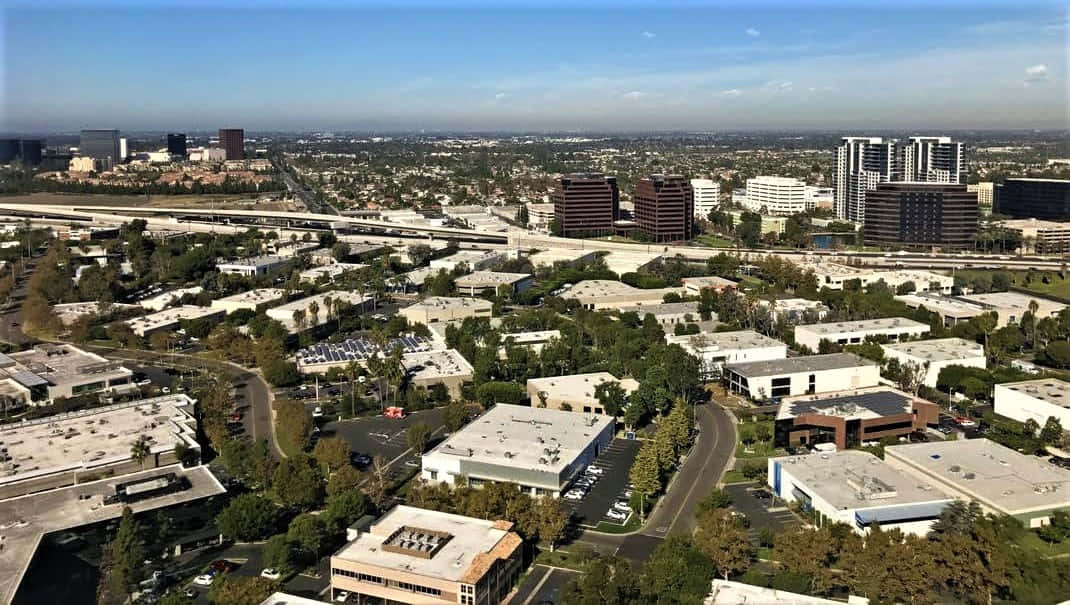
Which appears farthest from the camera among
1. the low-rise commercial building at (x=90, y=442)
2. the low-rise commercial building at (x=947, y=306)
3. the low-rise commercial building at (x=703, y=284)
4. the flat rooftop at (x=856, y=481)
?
the low-rise commercial building at (x=703, y=284)

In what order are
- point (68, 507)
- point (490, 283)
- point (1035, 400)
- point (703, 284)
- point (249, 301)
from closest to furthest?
1. point (68, 507)
2. point (1035, 400)
3. point (249, 301)
4. point (703, 284)
5. point (490, 283)

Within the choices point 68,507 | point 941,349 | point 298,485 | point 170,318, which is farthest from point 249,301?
point 941,349

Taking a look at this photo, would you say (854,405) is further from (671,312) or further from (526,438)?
(671,312)

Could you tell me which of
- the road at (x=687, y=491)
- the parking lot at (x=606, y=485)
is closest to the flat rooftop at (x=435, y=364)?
the parking lot at (x=606, y=485)

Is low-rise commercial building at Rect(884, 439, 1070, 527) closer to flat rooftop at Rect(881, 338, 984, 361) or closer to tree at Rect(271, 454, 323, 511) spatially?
flat rooftop at Rect(881, 338, 984, 361)

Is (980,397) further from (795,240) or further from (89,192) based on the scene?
(89,192)

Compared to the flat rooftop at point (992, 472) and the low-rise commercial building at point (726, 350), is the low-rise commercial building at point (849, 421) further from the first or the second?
the low-rise commercial building at point (726, 350)

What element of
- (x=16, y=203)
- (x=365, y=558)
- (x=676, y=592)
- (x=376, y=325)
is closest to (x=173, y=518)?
(x=365, y=558)
